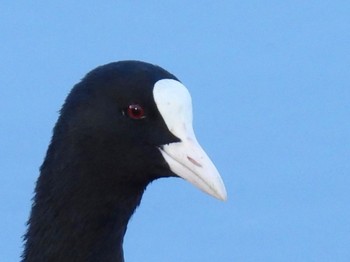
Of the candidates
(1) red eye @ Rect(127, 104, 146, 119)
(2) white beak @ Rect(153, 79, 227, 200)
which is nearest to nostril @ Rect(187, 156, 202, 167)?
(2) white beak @ Rect(153, 79, 227, 200)

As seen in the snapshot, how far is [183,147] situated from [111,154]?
0.18m

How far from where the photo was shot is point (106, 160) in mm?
3963

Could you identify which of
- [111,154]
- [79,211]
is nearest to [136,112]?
[111,154]

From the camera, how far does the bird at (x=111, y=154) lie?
3.90m

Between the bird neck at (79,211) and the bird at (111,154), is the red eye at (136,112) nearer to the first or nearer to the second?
the bird at (111,154)

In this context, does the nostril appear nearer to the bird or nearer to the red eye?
the bird

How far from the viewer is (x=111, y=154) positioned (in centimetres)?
396

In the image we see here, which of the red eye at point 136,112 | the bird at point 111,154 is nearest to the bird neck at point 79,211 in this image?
the bird at point 111,154

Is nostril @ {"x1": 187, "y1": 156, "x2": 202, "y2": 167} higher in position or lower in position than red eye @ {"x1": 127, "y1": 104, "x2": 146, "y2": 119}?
lower

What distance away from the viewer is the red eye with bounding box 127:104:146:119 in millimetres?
3910

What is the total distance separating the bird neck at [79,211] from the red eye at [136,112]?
132 mm

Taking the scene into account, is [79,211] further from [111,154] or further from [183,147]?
[183,147]

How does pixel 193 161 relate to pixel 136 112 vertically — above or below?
below

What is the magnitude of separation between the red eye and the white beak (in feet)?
0.17
